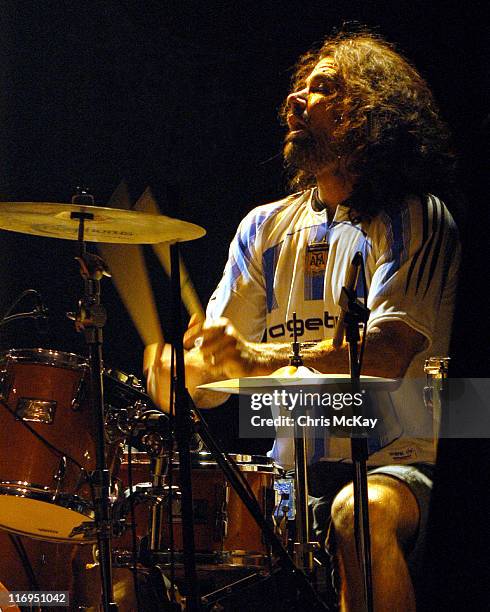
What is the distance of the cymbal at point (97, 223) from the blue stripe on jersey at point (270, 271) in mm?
471

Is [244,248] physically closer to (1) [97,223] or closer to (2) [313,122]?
(2) [313,122]

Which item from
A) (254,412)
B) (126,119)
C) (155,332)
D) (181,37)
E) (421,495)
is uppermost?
(181,37)

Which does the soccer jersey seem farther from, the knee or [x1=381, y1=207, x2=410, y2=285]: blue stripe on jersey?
the knee

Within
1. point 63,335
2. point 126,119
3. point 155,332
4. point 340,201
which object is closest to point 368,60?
point 340,201

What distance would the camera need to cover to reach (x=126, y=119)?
10.9ft

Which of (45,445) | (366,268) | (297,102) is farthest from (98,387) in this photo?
(297,102)

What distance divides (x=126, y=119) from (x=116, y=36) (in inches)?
11.3

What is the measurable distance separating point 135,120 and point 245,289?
80 centimetres

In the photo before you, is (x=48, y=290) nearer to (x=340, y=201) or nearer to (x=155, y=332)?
(x=155, y=332)

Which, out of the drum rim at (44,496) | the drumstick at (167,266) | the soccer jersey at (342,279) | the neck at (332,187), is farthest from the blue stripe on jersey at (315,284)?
the drum rim at (44,496)

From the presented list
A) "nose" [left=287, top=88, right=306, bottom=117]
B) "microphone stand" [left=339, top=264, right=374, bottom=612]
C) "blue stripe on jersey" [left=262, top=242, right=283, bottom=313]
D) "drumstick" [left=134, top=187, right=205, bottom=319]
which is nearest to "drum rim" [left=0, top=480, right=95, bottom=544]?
"microphone stand" [left=339, top=264, right=374, bottom=612]

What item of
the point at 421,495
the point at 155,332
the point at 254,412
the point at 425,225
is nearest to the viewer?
the point at 421,495

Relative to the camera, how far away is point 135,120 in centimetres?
331

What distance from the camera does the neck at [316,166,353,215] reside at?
9.46ft
